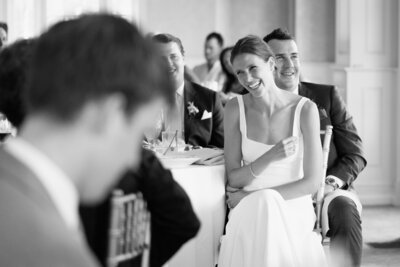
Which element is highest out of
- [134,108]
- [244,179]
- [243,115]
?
[134,108]

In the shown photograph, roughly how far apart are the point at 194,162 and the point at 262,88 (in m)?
0.46

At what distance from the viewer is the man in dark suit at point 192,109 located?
4.06 meters

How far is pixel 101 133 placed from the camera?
0.84 meters

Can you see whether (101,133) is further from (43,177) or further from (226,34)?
(226,34)

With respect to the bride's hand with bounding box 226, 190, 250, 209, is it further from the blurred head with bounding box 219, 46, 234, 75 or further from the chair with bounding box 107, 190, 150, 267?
the blurred head with bounding box 219, 46, 234, 75

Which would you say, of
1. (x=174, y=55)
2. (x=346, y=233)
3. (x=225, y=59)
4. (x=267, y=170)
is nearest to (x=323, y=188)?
(x=346, y=233)

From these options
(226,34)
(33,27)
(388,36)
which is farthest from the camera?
(33,27)

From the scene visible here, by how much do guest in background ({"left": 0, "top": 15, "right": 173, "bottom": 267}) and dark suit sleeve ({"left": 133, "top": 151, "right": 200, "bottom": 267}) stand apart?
0.77m

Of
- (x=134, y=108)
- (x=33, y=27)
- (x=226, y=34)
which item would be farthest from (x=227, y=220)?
(x=33, y=27)

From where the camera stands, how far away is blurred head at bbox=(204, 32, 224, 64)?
9000 millimetres

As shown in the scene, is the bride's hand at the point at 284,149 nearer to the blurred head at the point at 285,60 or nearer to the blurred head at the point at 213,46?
the blurred head at the point at 285,60

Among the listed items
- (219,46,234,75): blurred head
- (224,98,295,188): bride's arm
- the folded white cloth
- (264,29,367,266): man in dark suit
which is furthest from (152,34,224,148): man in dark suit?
(219,46,234,75): blurred head

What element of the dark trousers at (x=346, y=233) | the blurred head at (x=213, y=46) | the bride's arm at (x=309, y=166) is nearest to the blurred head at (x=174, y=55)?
the bride's arm at (x=309, y=166)

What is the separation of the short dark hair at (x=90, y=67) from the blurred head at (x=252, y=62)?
2487mm
